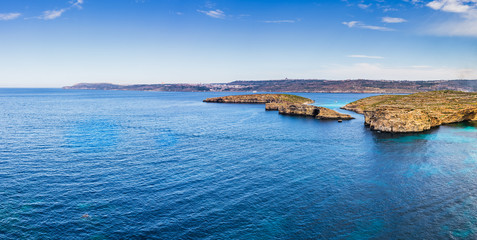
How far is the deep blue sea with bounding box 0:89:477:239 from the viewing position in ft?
115

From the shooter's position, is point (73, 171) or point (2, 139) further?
point (2, 139)

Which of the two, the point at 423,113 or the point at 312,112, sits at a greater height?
the point at 423,113

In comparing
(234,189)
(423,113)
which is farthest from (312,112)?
(234,189)

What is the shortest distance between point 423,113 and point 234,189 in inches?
3745

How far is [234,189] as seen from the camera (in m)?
47.0

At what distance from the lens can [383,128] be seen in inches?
4149

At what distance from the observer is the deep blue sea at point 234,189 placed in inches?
1383

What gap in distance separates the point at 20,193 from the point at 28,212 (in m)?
8.00

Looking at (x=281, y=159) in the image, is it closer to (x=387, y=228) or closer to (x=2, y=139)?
(x=387, y=228)

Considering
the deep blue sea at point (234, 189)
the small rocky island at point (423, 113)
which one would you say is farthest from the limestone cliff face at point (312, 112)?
the deep blue sea at point (234, 189)

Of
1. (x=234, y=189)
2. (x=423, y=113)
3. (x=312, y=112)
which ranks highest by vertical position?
(x=423, y=113)

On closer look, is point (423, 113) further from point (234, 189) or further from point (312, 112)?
point (234, 189)

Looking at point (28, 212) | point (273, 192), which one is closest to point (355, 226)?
point (273, 192)

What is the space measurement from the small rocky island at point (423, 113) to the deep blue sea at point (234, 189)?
64.0 ft
